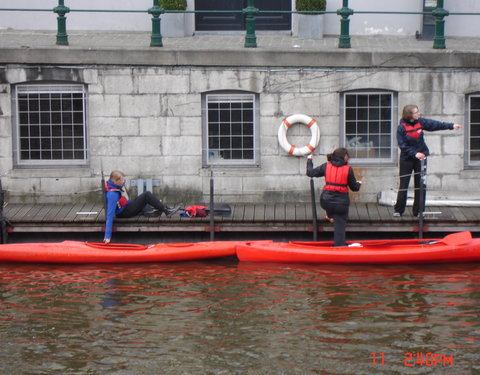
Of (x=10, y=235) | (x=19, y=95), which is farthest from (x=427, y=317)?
(x=19, y=95)

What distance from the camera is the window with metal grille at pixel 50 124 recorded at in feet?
56.9

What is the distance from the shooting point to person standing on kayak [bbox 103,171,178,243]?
1577 centimetres

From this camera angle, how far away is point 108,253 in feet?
50.6

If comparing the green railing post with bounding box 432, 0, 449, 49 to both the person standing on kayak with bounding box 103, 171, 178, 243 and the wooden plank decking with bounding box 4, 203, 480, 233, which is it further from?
the person standing on kayak with bounding box 103, 171, 178, 243

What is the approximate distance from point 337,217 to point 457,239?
1877mm

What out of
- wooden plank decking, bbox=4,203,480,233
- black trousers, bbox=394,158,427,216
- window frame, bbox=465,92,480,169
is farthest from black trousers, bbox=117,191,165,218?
window frame, bbox=465,92,480,169

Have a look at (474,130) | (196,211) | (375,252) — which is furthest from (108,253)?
(474,130)

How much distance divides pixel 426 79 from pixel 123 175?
548 cm

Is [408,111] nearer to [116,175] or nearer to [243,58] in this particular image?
[243,58]

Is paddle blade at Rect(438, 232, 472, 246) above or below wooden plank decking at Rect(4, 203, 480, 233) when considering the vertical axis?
below

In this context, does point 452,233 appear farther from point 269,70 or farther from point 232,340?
point 232,340

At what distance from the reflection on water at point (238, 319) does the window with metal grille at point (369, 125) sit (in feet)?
9.72

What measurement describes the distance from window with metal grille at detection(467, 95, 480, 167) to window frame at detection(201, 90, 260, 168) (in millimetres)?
3708

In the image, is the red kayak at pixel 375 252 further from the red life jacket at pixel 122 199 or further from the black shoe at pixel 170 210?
the red life jacket at pixel 122 199
